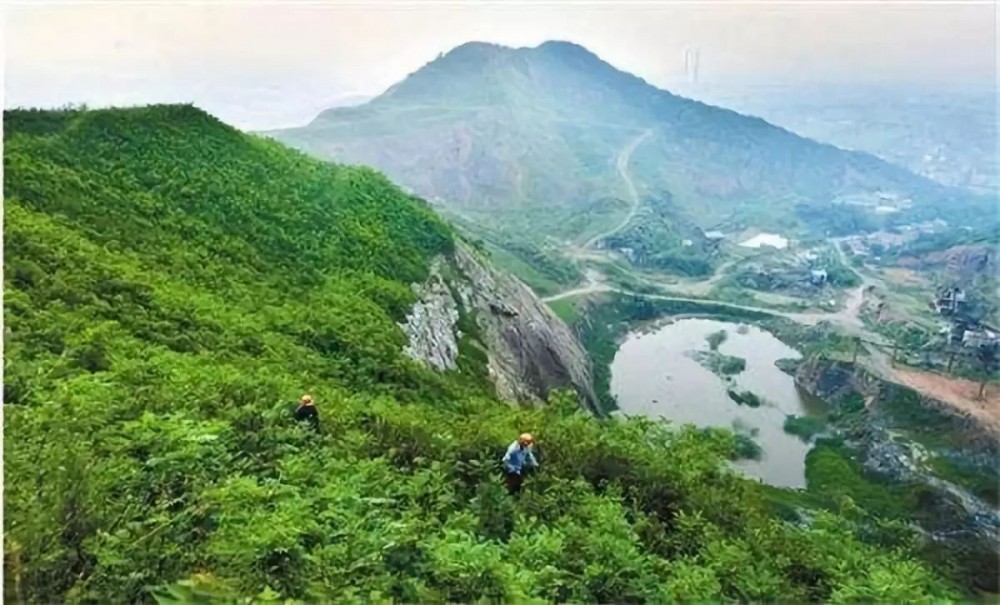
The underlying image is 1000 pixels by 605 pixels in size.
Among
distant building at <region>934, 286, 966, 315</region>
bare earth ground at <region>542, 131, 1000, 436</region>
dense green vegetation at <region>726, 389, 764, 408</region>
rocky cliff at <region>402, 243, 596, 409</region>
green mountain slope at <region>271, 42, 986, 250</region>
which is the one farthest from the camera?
green mountain slope at <region>271, 42, 986, 250</region>

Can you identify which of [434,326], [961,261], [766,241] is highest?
[434,326]

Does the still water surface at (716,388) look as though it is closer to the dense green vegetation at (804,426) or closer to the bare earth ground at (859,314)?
the dense green vegetation at (804,426)

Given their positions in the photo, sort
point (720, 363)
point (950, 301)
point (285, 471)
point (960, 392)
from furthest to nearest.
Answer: point (950, 301) → point (720, 363) → point (960, 392) → point (285, 471)

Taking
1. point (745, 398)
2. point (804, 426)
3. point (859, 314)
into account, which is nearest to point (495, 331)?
point (745, 398)

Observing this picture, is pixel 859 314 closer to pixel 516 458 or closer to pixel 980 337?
pixel 980 337

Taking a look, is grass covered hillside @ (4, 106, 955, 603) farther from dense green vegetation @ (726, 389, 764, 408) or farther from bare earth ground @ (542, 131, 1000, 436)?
bare earth ground @ (542, 131, 1000, 436)

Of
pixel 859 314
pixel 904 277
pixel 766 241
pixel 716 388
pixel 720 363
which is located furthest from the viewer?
pixel 766 241

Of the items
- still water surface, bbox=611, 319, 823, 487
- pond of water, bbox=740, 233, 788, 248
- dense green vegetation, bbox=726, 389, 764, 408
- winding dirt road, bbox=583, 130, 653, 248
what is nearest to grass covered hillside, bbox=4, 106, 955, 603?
still water surface, bbox=611, 319, 823, 487

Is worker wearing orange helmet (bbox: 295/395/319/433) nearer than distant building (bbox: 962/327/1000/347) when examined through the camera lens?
Yes
